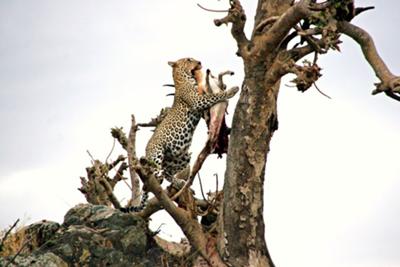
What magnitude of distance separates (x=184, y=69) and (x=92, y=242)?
12.6 ft

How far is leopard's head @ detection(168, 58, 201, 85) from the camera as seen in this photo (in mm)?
14422

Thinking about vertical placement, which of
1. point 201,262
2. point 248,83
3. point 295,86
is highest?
point 248,83

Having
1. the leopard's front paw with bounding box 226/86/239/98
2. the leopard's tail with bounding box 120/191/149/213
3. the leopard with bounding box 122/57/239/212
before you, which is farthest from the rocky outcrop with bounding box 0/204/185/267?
the leopard's front paw with bounding box 226/86/239/98

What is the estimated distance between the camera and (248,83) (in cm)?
1066

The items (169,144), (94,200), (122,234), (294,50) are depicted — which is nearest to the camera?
(294,50)

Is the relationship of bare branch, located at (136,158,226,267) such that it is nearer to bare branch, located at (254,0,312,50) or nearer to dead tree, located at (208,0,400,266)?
dead tree, located at (208,0,400,266)

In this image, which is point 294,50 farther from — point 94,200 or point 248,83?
point 94,200

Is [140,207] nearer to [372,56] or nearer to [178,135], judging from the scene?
[178,135]

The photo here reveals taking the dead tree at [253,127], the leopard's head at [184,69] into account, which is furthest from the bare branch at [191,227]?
the leopard's head at [184,69]

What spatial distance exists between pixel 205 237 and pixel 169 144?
2.56 metres

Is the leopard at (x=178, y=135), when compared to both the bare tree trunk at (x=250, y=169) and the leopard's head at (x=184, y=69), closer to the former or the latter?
the leopard's head at (x=184, y=69)

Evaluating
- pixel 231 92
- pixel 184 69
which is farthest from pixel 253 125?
pixel 184 69

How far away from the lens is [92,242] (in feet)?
40.0

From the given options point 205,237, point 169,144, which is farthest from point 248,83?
point 169,144
